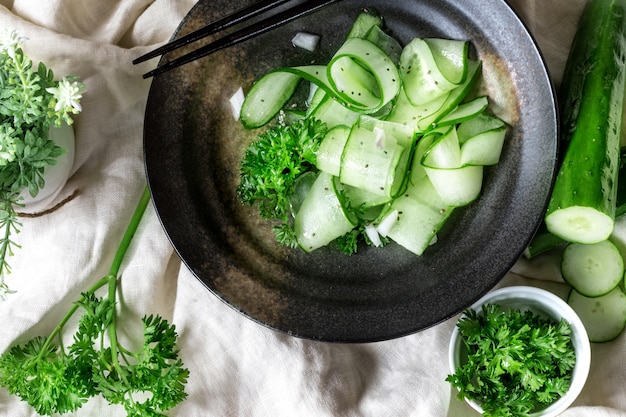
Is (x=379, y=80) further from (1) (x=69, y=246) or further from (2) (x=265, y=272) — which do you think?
(1) (x=69, y=246)

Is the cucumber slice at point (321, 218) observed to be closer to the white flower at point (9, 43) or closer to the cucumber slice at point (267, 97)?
the cucumber slice at point (267, 97)

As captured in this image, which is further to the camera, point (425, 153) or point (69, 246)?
point (69, 246)

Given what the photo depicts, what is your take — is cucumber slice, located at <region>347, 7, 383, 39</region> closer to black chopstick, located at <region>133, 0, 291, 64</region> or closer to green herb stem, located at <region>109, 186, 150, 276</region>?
black chopstick, located at <region>133, 0, 291, 64</region>

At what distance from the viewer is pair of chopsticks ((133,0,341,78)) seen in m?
2.62

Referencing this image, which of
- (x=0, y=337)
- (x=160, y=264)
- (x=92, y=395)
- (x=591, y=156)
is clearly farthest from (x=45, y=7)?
(x=591, y=156)

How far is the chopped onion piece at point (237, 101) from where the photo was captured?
2.90 m

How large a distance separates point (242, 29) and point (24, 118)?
0.82m

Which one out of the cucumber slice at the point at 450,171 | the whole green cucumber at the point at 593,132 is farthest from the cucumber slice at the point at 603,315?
the cucumber slice at the point at 450,171

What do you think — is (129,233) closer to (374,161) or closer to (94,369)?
(94,369)

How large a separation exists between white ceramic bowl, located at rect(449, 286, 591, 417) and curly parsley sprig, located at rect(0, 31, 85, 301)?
5.31 feet

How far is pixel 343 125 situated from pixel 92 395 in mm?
1395

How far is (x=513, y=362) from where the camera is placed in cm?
258

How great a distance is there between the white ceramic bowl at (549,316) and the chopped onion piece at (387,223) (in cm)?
44

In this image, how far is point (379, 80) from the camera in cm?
264
